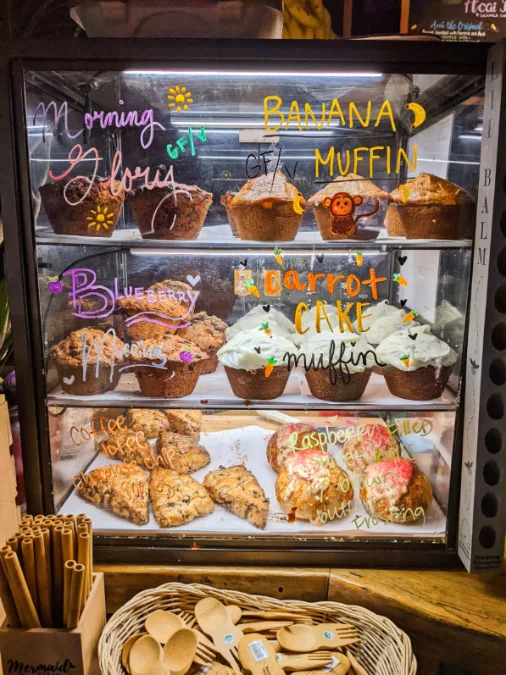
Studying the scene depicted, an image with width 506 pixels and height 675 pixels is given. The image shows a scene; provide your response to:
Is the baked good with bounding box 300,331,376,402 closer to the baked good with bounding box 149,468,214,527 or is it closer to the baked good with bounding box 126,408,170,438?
the baked good with bounding box 149,468,214,527

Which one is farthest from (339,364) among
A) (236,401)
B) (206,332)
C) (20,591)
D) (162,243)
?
(20,591)

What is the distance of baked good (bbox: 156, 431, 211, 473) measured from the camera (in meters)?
2.27

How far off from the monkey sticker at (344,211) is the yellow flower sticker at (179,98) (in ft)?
1.93

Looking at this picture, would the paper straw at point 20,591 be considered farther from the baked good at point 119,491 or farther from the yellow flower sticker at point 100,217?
the yellow flower sticker at point 100,217

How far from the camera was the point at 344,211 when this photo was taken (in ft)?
6.24

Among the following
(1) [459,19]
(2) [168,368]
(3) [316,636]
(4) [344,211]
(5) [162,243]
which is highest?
(1) [459,19]

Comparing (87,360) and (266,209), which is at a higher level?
(266,209)

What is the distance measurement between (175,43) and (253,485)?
158 cm

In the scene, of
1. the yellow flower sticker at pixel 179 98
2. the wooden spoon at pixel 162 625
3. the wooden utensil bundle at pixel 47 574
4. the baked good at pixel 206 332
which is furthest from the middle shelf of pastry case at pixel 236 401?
the yellow flower sticker at pixel 179 98

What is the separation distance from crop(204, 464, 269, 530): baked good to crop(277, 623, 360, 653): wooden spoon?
36 centimetres

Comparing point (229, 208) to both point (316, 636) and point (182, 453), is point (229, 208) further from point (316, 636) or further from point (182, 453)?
point (316, 636)

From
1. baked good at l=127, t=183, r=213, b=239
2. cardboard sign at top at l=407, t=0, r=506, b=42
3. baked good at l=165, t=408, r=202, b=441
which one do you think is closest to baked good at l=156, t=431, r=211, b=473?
baked good at l=165, t=408, r=202, b=441

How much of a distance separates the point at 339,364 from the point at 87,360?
0.92 metres

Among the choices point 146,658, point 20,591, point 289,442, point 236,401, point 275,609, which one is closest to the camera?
point 20,591
